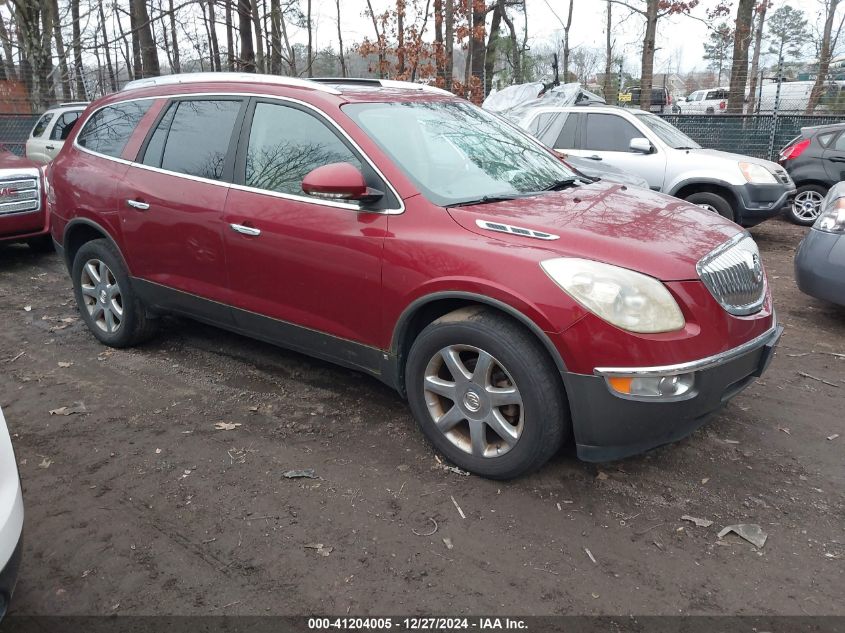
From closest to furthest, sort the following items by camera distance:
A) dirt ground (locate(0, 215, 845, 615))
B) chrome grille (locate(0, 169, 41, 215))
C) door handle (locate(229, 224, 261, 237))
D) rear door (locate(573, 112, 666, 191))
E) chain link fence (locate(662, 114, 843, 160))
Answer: dirt ground (locate(0, 215, 845, 615))
door handle (locate(229, 224, 261, 237))
chrome grille (locate(0, 169, 41, 215))
rear door (locate(573, 112, 666, 191))
chain link fence (locate(662, 114, 843, 160))

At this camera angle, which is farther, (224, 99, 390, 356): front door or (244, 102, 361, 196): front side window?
(244, 102, 361, 196): front side window

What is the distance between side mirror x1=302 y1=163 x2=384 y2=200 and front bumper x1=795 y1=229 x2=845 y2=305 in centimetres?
377

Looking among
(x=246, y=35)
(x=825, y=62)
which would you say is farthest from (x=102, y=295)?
(x=825, y=62)

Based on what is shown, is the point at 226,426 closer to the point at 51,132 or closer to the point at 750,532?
the point at 750,532

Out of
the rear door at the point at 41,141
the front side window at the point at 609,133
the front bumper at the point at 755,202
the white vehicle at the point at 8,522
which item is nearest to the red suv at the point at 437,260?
the white vehicle at the point at 8,522

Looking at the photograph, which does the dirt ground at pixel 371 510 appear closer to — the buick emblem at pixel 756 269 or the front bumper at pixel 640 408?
the front bumper at pixel 640 408

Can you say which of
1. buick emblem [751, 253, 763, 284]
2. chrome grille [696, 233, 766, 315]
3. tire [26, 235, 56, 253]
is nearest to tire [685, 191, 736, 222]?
buick emblem [751, 253, 763, 284]

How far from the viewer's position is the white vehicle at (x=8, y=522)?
1.99 meters

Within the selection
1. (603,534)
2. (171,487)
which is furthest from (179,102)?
(603,534)

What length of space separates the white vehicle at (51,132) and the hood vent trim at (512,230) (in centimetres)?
1056

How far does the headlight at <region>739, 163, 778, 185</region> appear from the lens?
8305 millimetres

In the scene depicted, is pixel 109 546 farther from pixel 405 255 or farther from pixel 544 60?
pixel 544 60

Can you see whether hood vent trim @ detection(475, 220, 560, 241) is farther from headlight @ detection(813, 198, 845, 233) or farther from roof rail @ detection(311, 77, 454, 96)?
headlight @ detection(813, 198, 845, 233)

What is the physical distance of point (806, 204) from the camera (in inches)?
401
